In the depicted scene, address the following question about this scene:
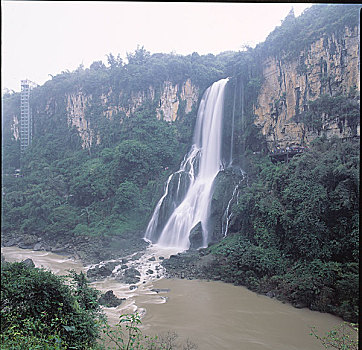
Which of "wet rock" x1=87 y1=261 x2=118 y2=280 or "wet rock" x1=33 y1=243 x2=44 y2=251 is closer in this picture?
"wet rock" x1=87 y1=261 x2=118 y2=280

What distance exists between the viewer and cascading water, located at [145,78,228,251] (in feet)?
26.3

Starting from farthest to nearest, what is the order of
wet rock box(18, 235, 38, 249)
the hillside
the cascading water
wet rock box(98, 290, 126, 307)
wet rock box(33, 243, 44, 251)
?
the cascading water → wet rock box(33, 243, 44, 251) → wet rock box(18, 235, 38, 249) → the hillside → wet rock box(98, 290, 126, 307)

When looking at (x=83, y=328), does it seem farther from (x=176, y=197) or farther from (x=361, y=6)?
(x=176, y=197)

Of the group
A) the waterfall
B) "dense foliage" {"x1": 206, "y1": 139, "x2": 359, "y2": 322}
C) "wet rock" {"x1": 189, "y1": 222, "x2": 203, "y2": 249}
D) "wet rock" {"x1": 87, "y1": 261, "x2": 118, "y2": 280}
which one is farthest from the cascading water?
"wet rock" {"x1": 87, "y1": 261, "x2": 118, "y2": 280}

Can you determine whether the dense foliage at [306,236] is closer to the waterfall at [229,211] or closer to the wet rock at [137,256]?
the waterfall at [229,211]

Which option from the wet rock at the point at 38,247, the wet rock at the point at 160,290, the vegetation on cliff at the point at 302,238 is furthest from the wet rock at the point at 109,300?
the wet rock at the point at 38,247

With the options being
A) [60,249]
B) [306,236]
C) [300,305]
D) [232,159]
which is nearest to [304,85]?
[232,159]

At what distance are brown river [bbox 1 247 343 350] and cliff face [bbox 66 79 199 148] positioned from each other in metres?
8.69

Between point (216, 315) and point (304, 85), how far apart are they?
662cm

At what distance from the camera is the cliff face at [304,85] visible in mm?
6918

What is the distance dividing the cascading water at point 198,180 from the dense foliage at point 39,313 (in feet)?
16.9

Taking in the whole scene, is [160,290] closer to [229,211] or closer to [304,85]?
[229,211]

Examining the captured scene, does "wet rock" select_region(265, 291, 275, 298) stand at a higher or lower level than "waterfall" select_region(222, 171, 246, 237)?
lower

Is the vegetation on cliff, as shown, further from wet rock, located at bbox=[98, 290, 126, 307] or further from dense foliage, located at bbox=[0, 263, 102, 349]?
dense foliage, located at bbox=[0, 263, 102, 349]
